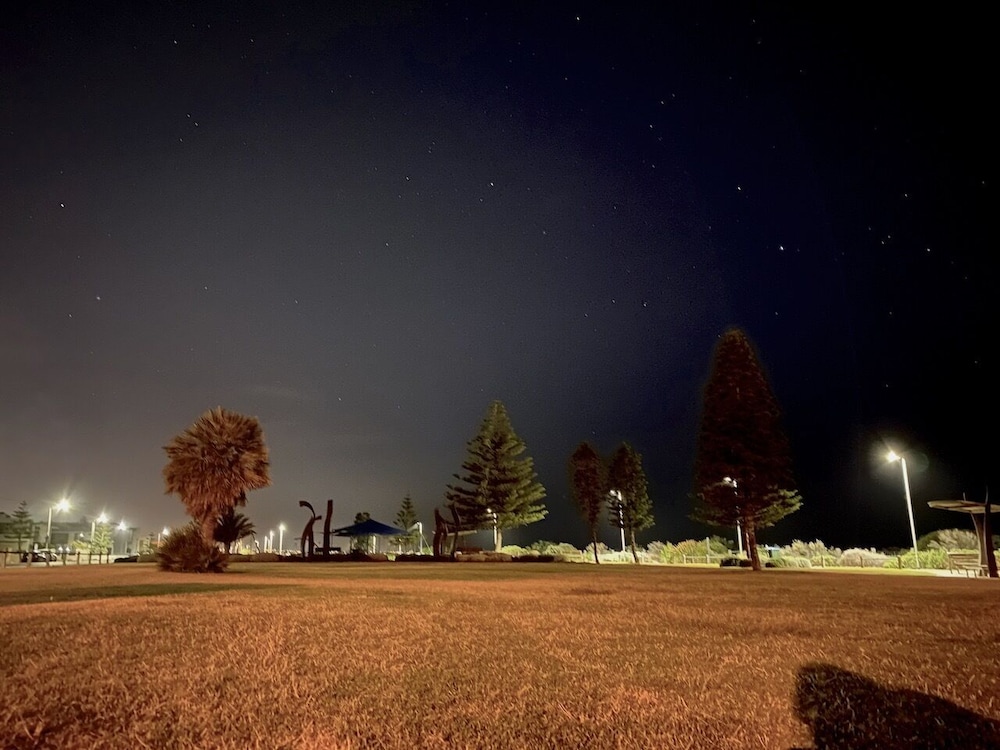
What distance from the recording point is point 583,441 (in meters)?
48.7

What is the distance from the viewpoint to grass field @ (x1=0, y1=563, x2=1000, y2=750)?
11.0 ft

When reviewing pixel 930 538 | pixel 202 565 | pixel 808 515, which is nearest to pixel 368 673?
pixel 202 565

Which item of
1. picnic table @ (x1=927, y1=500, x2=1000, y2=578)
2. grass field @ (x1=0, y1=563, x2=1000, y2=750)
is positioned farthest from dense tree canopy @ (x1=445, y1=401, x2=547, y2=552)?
grass field @ (x1=0, y1=563, x2=1000, y2=750)

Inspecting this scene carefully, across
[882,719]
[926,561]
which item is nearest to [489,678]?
[882,719]

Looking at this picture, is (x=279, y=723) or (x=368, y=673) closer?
(x=279, y=723)

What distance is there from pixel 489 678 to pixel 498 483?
49292 mm

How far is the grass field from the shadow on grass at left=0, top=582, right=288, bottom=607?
1.44 metres

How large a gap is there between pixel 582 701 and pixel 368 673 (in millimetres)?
1574

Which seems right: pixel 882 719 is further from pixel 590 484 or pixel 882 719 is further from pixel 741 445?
pixel 590 484

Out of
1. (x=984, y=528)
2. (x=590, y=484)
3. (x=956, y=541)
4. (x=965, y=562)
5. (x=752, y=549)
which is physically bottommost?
(x=956, y=541)

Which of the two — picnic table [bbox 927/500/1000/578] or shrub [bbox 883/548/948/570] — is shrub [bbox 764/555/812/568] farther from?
picnic table [bbox 927/500/1000/578]

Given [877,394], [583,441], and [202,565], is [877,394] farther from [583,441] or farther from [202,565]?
[202,565]

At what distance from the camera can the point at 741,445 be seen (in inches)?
1156

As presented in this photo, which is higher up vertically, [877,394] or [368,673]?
[877,394]
